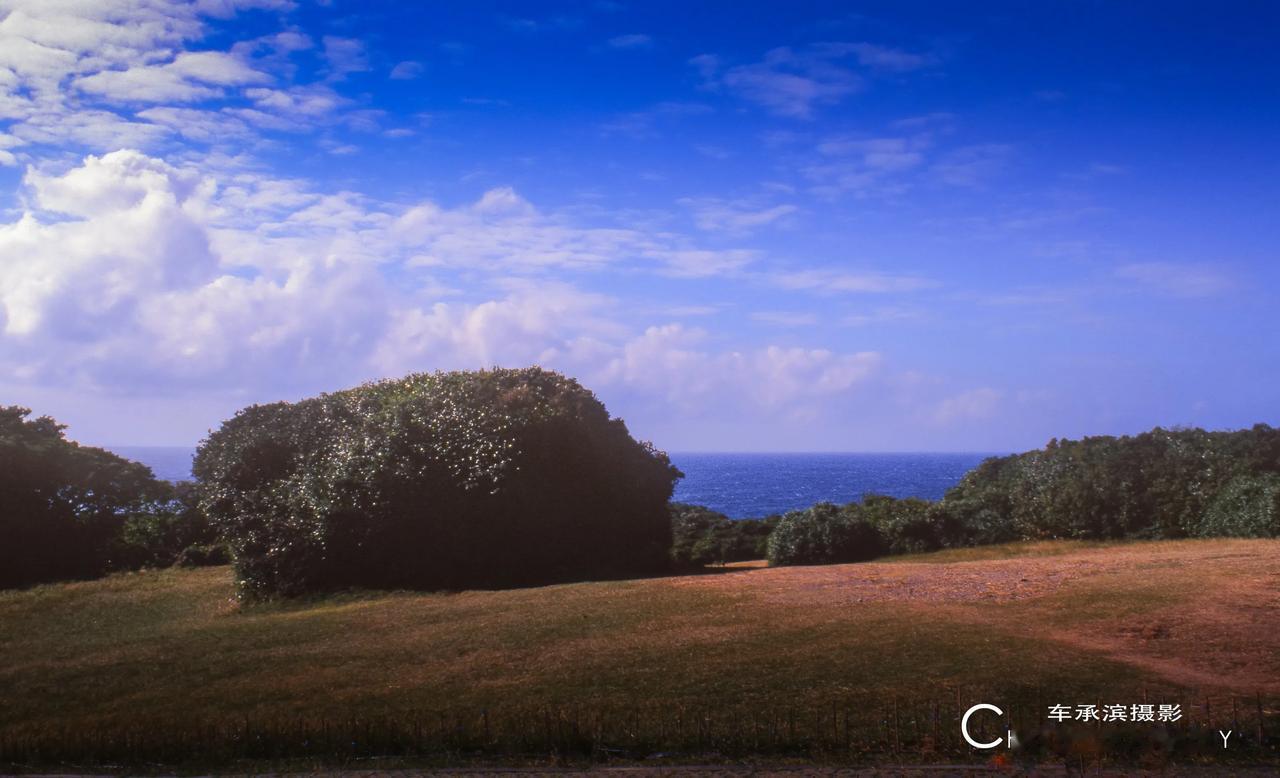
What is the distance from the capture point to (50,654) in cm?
1338

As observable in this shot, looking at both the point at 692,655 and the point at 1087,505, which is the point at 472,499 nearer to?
the point at 692,655

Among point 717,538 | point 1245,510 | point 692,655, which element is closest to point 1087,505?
point 1245,510


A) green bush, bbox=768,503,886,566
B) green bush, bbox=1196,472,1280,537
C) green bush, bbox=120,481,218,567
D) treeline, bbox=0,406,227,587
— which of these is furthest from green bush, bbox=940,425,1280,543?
treeline, bbox=0,406,227,587

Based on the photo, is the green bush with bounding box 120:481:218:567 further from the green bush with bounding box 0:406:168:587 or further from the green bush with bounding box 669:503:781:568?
the green bush with bounding box 669:503:781:568

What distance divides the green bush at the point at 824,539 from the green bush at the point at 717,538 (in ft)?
9.69

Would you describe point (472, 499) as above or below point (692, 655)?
above

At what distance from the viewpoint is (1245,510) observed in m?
24.6

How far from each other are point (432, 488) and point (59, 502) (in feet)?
51.9

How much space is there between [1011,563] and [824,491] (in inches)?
3121

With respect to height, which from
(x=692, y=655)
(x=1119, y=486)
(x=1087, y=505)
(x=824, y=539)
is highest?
(x=1119, y=486)

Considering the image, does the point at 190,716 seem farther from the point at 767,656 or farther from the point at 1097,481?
the point at 1097,481

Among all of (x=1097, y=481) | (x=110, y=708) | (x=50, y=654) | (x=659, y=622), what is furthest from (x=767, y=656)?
(x=1097, y=481)

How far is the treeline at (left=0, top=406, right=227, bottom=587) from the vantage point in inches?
1050

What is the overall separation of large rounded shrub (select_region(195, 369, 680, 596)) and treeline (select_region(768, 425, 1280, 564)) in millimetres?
8712
